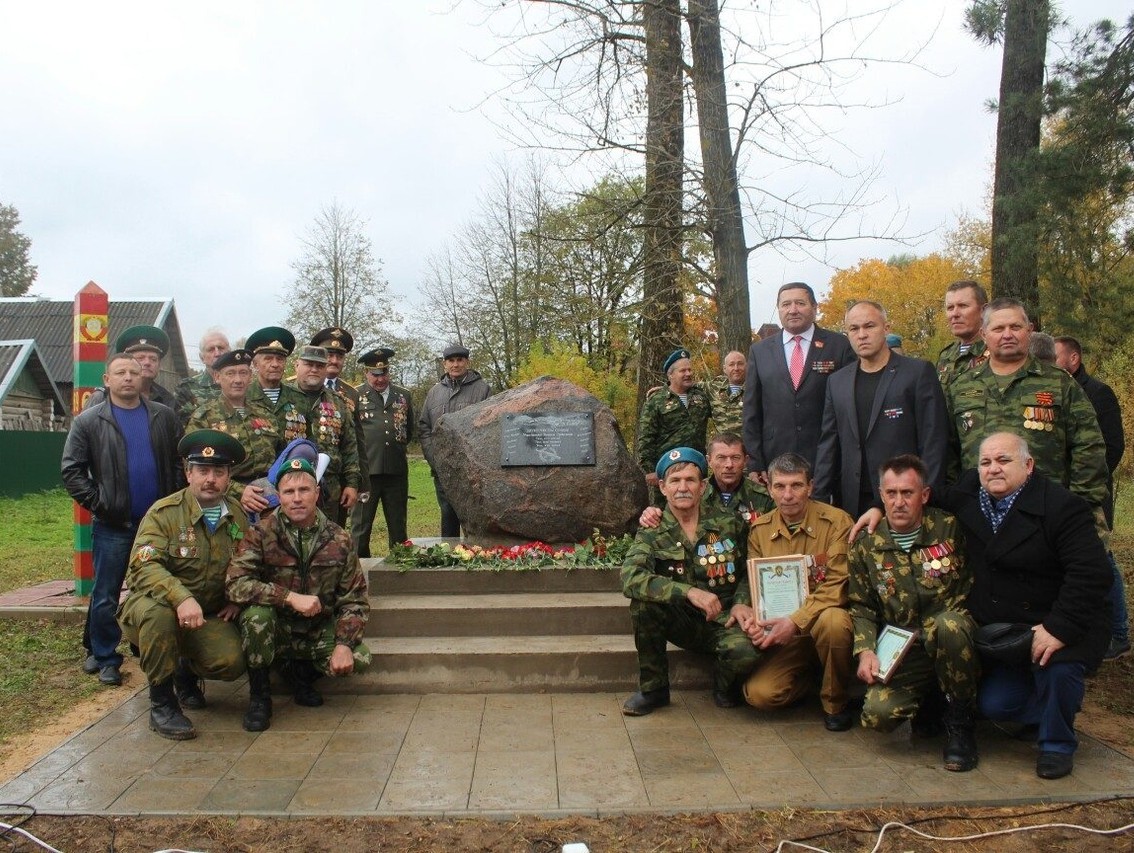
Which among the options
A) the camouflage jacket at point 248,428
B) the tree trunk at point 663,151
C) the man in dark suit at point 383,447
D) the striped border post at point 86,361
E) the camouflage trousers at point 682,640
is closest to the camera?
the camouflage trousers at point 682,640

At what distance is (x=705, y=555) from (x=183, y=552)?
252 centimetres

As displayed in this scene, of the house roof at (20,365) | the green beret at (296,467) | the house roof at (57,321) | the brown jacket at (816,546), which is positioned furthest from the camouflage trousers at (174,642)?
the house roof at (57,321)

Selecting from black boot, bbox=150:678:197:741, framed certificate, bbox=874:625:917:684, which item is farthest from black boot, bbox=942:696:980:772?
black boot, bbox=150:678:197:741

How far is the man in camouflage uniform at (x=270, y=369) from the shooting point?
5.14 metres

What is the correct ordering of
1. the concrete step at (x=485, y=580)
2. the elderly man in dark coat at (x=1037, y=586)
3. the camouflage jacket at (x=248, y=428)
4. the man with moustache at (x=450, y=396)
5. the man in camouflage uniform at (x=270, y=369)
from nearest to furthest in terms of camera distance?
the elderly man in dark coat at (x=1037, y=586), the camouflage jacket at (x=248, y=428), the man in camouflage uniform at (x=270, y=369), the concrete step at (x=485, y=580), the man with moustache at (x=450, y=396)

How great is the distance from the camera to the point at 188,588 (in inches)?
164

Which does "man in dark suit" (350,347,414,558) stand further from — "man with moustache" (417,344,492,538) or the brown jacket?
the brown jacket

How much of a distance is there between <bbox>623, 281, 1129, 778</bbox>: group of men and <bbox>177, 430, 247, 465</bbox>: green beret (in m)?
2.04

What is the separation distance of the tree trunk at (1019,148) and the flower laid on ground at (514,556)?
4.84 meters

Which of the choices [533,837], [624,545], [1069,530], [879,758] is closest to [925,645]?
[879,758]

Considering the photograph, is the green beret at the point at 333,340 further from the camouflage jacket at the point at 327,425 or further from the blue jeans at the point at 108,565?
the blue jeans at the point at 108,565

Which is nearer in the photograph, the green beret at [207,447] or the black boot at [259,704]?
the black boot at [259,704]

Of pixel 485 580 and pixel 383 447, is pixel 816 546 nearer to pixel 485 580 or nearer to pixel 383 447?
pixel 485 580

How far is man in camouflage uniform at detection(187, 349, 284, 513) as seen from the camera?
4.89 meters
